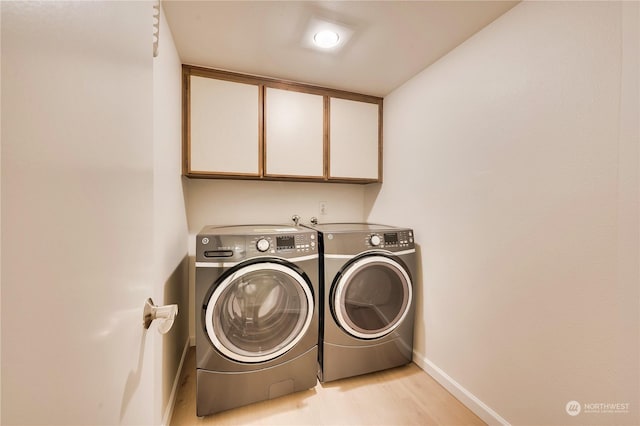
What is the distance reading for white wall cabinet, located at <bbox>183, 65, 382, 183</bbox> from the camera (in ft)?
5.70

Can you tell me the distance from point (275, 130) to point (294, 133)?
0.15 m

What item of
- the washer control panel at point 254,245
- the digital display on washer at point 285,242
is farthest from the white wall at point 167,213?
the digital display on washer at point 285,242

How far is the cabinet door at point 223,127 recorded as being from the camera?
5.66 ft

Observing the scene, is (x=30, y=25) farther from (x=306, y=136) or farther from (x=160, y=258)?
(x=306, y=136)

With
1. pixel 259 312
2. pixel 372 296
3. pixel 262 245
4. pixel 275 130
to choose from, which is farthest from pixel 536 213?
pixel 275 130

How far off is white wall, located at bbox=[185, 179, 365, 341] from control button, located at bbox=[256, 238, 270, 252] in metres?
0.80

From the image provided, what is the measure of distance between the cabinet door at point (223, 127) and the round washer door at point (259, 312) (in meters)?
0.84

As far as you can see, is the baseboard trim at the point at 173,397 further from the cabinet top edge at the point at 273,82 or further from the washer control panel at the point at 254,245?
the cabinet top edge at the point at 273,82

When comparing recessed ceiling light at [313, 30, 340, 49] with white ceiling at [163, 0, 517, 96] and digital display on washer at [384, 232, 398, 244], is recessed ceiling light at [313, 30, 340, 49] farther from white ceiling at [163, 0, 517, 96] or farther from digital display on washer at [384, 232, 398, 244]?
digital display on washer at [384, 232, 398, 244]

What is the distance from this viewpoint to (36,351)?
0.25 metres

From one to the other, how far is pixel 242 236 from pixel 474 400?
5.47 feet

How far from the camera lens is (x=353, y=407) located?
57.7 inches

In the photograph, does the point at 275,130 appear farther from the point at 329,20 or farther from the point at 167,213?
the point at 167,213

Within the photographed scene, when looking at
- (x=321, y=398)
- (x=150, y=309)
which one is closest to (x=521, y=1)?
(x=150, y=309)
